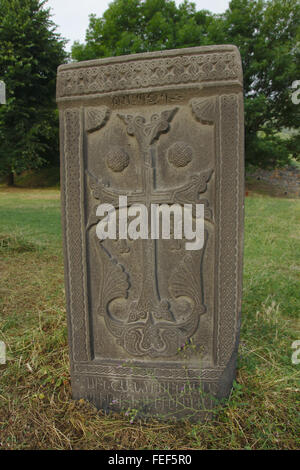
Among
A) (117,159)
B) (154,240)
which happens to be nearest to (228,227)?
(154,240)

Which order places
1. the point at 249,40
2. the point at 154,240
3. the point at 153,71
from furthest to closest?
1. the point at 249,40
2. the point at 154,240
3. the point at 153,71

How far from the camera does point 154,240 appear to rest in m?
1.82

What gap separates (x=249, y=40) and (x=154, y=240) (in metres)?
17.1

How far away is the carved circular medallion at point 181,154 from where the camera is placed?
67.6 inches

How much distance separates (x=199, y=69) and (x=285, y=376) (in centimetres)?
182

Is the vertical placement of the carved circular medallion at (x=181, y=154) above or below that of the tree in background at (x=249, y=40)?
below

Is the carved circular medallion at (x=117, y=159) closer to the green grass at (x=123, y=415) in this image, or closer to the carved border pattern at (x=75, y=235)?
the carved border pattern at (x=75, y=235)

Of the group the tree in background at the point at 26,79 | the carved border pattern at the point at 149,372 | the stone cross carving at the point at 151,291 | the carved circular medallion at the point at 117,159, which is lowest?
the carved border pattern at the point at 149,372

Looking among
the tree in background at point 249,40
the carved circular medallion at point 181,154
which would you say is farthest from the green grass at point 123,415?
the tree in background at point 249,40

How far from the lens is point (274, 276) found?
376 centimetres

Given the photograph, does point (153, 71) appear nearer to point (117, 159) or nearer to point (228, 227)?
point (117, 159)

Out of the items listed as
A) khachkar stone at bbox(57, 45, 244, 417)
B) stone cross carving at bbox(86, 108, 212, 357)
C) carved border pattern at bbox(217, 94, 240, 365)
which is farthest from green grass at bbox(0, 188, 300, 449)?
stone cross carving at bbox(86, 108, 212, 357)

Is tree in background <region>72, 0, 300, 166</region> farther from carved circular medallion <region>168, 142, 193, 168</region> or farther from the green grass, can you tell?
carved circular medallion <region>168, 142, 193, 168</region>

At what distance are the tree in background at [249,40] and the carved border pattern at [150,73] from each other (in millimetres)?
14305
